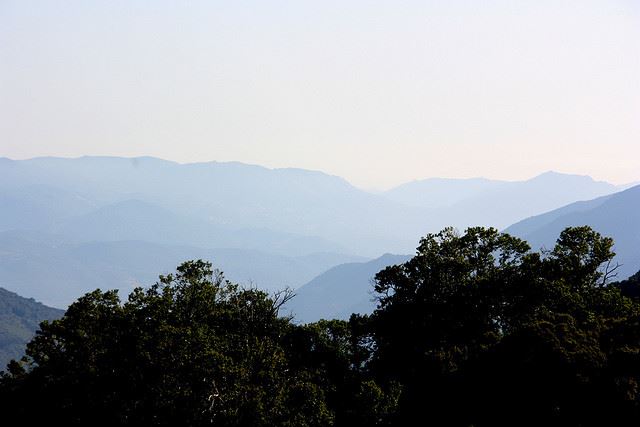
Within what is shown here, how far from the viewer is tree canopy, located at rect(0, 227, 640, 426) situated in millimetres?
28312

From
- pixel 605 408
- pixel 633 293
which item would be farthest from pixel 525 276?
pixel 633 293

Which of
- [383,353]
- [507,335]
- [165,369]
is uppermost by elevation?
[507,335]

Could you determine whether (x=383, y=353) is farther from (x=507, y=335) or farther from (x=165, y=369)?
(x=165, y=369)

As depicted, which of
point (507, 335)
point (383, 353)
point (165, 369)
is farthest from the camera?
point (383, 353)

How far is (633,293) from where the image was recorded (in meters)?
81.1

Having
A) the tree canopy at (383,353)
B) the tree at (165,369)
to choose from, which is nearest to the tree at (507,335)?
the tree canopy at (383,353)

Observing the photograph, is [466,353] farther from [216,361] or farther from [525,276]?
[216,361]

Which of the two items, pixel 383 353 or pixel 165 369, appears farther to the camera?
pixel 383 353

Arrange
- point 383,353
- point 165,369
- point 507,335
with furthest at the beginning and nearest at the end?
point 383,353
point 507,335
point 165,369

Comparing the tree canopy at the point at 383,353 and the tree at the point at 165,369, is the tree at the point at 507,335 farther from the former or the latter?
the tree at the point at 165,369

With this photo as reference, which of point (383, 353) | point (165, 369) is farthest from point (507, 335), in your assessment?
point (165, 369)

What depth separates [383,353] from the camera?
4666 centimetres

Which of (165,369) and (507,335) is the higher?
(507,335)

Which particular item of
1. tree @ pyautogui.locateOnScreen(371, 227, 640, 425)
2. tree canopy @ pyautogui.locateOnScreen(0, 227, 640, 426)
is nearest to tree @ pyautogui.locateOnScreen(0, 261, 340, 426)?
tree canopy @ pyautogui.locateOnScreen(0, 227, 640, 426)
